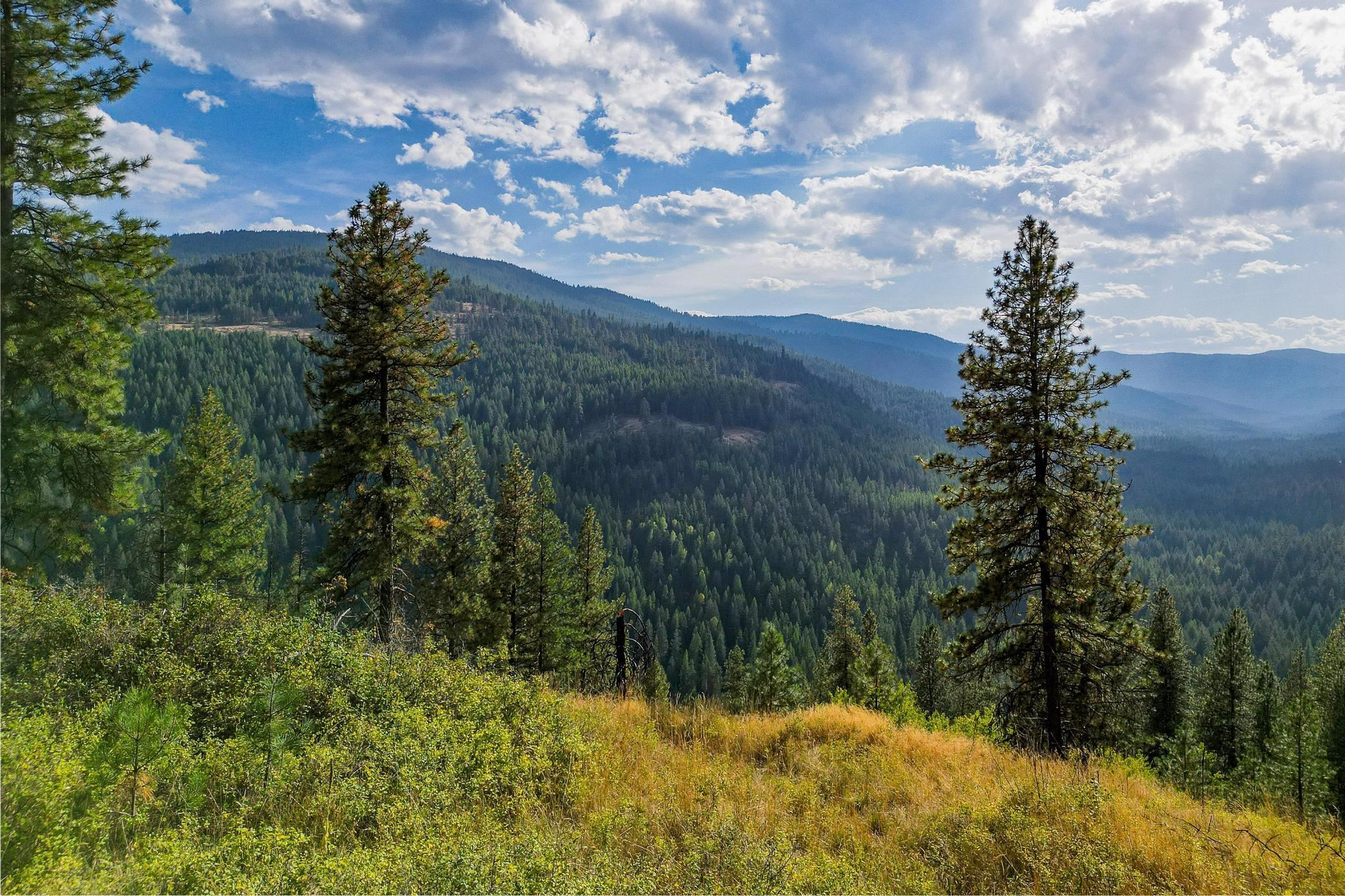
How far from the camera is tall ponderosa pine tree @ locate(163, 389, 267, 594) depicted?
2081 cm

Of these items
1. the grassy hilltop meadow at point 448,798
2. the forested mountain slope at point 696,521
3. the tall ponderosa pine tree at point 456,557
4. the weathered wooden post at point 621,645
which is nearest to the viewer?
the grassy hilltop meadow at point 448,798

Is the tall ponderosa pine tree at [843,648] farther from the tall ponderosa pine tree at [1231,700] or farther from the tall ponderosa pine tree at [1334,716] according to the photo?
the tall ponderosa pine tree at [1334,716]

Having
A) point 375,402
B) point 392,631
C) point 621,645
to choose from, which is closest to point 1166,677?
point 621,645

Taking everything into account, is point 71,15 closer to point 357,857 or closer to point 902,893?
point 357,857

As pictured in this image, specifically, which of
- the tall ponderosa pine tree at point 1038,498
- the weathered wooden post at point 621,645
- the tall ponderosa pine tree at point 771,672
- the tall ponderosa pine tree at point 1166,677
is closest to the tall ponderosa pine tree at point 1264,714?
the tall ponderosa pine tree at point 1166,677

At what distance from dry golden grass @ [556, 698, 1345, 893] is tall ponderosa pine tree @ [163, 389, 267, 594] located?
66.6 feet

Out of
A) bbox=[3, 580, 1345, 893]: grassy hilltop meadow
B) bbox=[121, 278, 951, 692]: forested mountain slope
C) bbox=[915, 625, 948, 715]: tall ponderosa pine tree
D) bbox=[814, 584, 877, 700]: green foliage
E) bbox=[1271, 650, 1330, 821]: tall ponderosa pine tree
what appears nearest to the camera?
bbox=[3, 580, 1345, 893]: grassy hilltop meadow

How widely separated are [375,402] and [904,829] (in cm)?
1324

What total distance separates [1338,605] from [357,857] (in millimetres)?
196136

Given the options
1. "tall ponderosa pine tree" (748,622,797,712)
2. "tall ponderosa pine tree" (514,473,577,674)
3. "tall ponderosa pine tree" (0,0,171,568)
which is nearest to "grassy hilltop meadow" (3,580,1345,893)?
"tall ponderosa pine tree" (0,0,171,568)

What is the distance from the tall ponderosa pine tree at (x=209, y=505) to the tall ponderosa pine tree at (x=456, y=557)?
20.5ft

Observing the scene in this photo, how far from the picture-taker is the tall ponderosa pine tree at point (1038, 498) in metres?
11.5

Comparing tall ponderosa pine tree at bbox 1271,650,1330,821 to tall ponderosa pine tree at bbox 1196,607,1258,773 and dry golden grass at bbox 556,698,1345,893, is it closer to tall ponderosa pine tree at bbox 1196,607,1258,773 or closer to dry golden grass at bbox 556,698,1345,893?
tall ponderosa pine tree at bbox 1196,607,1258,773

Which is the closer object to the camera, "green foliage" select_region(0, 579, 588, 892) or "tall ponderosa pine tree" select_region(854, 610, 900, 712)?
"green foliage" select_region(0, 579, 588, 892)
